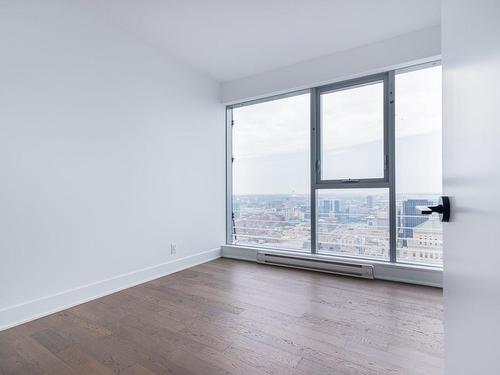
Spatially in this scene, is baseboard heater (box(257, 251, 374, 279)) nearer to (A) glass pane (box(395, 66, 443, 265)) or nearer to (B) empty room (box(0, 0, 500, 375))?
(B) empty room (box(0, 0, 500, 375))

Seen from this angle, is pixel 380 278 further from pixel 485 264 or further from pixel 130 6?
pixel 130 6

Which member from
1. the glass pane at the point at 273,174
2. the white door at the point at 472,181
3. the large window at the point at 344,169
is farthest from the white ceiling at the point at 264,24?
the white door at the point at 472,181

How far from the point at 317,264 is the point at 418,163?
161 cm

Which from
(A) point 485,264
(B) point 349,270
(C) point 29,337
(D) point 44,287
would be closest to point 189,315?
(C) point 29,337

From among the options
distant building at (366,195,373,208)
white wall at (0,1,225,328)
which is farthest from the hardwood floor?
distant building at (366,195,373,208)

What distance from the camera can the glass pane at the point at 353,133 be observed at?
Answer: 3.18 metres

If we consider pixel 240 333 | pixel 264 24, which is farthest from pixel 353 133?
pixel 240 333

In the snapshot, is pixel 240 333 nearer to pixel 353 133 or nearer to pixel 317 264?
pixel 317 264

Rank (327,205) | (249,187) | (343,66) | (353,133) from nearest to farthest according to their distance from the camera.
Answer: (343,66) < (353,133) < (327,205) < (249,187)

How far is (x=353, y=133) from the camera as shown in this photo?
3.33 metres

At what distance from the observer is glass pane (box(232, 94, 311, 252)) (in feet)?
12.1

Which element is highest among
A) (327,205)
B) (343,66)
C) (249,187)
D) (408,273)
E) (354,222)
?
(343,66)

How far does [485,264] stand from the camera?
52cm

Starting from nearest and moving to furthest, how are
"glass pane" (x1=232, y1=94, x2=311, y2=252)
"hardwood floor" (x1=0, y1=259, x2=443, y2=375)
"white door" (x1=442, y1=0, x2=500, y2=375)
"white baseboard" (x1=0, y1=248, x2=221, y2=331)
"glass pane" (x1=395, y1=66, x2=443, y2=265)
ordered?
"white door" (x1=442, y1=0, x2=500, y2=375) < "hardwood floor" (x1=0, y1=259, x2=443, y2=375) < "white baseboard" (x1=0, y1=248, x2=221, y2=331) < "glass pane" (x1=395, y1=66, x2=443, y2=265) < "glass pane" (x1=232, y1=94, x2=311, y2=252)
